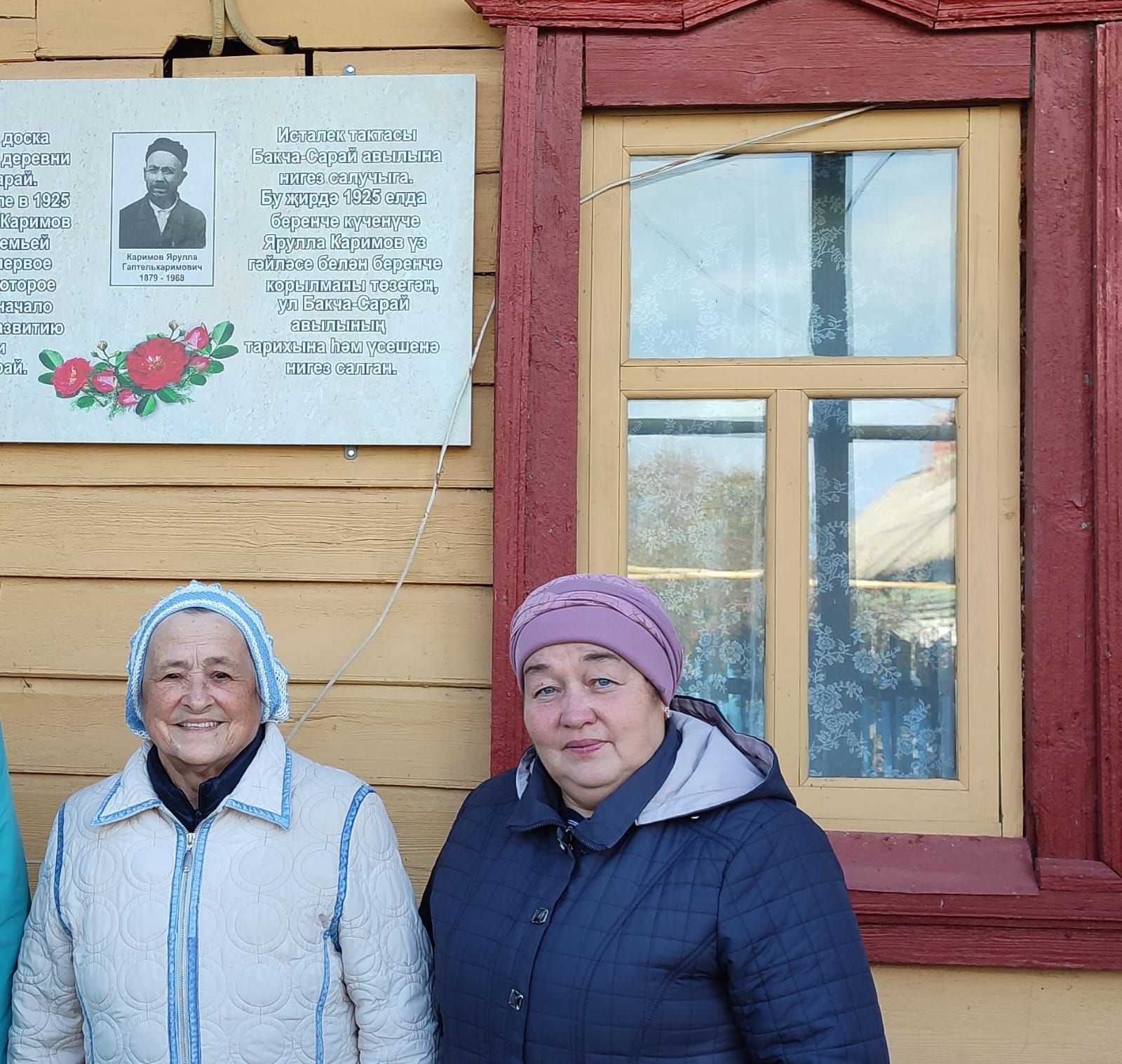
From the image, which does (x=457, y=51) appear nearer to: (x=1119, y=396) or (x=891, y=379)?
(x=891, y=379)

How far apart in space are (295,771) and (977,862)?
1373 millimetres

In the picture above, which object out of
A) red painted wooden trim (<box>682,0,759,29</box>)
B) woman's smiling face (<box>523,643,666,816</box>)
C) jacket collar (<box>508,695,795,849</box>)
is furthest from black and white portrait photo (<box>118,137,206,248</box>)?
jacket collar (<box>508,695,795,849</box>)

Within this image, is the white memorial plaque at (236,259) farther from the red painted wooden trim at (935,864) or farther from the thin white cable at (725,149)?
the red painted wooden trim at (935,864)

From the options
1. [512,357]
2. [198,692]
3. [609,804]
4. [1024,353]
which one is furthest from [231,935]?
[1024,353]

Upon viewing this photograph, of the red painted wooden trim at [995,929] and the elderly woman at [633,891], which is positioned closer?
the elderly woman at [633,891]

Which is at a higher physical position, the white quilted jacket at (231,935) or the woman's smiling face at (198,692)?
the woman's smiling face at (198,692)

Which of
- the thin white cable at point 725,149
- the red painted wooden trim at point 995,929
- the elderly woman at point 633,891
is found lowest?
the red painted wooden trim at point 995,929

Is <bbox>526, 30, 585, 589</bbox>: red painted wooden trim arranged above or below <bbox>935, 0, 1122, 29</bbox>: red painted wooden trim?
below

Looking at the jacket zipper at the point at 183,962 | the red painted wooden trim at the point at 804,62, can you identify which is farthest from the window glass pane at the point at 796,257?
the jacket zipper at the point at 183,962

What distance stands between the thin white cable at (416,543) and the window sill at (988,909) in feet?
3.63

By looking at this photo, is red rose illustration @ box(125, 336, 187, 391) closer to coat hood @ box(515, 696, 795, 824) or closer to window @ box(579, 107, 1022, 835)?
window @ box(579, 107, 1022, 835)

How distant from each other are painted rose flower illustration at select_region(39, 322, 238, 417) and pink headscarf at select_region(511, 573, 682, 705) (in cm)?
112

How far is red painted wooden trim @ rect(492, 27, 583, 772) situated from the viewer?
231 centimetres

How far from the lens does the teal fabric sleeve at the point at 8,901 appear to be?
71.0 inches
